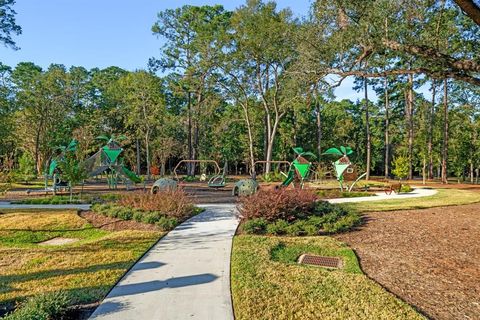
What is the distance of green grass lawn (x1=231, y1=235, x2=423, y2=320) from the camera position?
406 cm

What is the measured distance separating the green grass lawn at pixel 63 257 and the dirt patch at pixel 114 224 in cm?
25

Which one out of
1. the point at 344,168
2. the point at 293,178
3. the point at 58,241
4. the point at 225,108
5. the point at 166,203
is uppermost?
the point at 225,108

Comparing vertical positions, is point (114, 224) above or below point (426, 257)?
above

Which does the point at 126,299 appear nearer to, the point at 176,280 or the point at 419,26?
the point at 176,280

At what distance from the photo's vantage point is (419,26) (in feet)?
26.0

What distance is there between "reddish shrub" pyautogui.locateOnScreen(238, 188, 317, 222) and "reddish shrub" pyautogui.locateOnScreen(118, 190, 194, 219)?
1.66 meters

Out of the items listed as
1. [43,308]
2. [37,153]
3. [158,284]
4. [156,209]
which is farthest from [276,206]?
[37,153]

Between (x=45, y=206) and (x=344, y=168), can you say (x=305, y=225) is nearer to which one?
(x=45, y=206)

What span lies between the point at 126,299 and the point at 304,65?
7.81 m

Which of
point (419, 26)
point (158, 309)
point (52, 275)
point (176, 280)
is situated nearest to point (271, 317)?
point (158, 309)

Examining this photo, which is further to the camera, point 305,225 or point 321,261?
point 305,225

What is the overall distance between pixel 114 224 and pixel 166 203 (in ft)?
4.62

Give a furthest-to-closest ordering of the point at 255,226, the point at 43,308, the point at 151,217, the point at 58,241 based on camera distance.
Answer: the point at 151,217 < the point at 255,226 < the point at 58,241 < the point at 43,308

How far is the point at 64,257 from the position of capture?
6250 millimetres
